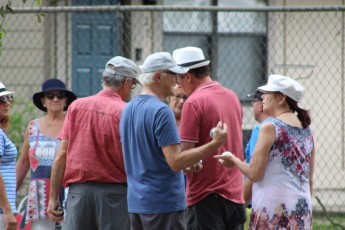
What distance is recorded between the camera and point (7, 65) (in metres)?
13.9

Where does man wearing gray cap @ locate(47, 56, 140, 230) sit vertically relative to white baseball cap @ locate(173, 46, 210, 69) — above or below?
below

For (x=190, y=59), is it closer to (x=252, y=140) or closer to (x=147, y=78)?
(x=147, y=78)

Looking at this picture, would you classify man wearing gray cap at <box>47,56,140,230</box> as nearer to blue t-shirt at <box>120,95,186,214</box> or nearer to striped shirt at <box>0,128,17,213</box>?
blue t-shirt at <box>120,95,186,214</box>

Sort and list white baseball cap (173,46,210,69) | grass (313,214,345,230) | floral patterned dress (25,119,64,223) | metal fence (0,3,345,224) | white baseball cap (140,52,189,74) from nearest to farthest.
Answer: white baseball cap (140,52,189,74)
white baseball cap (173,46,210,69)
floral patterned dress (25,119,64,223)
grass (313,214,345,230)
metal fence (0,3,345,224)

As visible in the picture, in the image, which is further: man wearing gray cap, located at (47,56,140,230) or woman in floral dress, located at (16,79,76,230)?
woman in floral dress, located at (16,79,76,230)

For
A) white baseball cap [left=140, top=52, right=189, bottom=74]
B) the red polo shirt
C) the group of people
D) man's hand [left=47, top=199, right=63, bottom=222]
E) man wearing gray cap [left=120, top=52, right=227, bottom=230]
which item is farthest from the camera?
man's hand [left=47, top=199, right=63, bottom=222]

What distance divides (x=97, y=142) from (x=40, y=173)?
1.63 metres

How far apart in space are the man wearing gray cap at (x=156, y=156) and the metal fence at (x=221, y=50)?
6.07 metres

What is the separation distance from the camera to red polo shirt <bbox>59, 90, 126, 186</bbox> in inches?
313

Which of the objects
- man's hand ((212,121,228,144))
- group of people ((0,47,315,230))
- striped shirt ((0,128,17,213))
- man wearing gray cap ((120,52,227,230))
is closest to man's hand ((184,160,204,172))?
group of people ((0,47,315,230))

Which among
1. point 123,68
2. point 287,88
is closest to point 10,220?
point 123,68

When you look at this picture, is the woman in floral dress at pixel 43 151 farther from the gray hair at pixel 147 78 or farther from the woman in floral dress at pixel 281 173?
the woman in floral dress at pixel 281 173

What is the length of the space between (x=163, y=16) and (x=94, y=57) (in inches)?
42.6

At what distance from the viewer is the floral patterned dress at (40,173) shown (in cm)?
942
